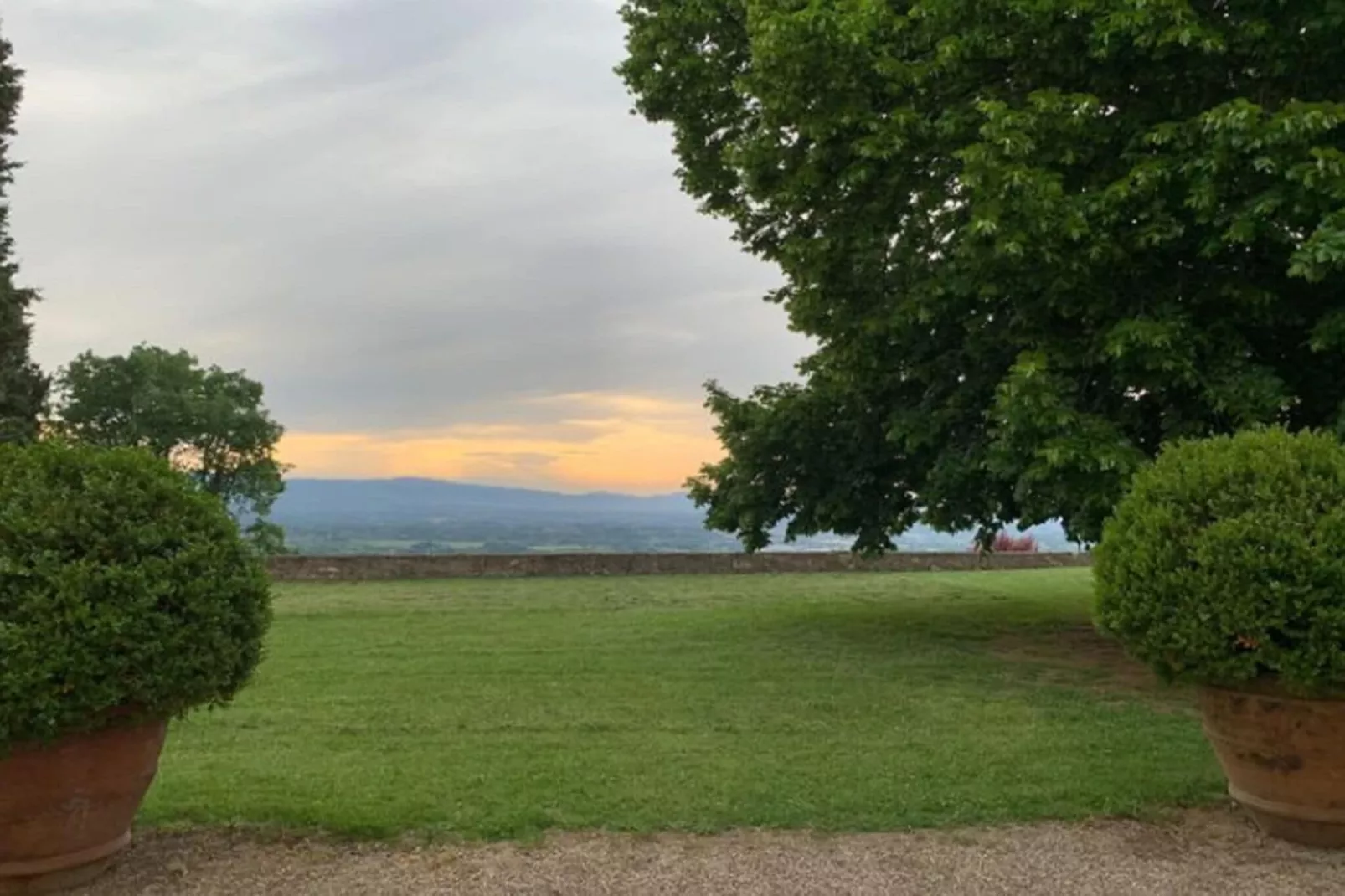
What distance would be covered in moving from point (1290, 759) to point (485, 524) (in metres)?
33.2

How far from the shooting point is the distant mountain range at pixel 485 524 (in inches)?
969

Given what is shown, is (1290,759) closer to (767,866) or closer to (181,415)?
(767,866)

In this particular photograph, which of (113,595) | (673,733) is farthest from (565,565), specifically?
(113,595)

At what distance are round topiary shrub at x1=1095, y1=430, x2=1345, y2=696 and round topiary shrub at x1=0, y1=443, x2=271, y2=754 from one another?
4.03m

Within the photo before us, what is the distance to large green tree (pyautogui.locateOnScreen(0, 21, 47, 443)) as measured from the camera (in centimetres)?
2189

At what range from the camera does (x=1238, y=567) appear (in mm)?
4711

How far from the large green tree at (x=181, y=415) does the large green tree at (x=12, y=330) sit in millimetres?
11277

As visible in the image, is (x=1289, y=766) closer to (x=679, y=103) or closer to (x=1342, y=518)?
(x=1342, y=518)

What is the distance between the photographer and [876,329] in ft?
34.6

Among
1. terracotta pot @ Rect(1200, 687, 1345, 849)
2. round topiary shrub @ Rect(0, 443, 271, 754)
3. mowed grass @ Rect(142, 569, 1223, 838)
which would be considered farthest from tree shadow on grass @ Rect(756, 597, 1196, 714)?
round topiary shrub @ Rect(0, 443, 271, 754)

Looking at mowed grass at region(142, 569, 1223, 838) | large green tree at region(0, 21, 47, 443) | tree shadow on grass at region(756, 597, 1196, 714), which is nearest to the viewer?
mowed grass at region(142, 569, 1223, 838)

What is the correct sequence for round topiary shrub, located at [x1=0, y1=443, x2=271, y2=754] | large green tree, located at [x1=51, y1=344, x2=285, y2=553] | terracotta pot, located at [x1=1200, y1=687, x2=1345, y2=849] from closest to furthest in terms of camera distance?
1. round topiary shrub, located at [x1=0, y1=443, x2=271, y2=754]
2. terracotta pot, located at [x1=1200, y1=687, x2=1345, y2=849]
3. large green tree, located at [x1=51, y1=344, x2=285, y2=553]

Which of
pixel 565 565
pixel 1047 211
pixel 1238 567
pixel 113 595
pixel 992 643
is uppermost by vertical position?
pixel 1047 211

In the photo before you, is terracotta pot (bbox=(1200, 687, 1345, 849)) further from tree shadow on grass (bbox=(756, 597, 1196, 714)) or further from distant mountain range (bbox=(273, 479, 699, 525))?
distant mountain range (bbox=(273, 479, 699, 525))
